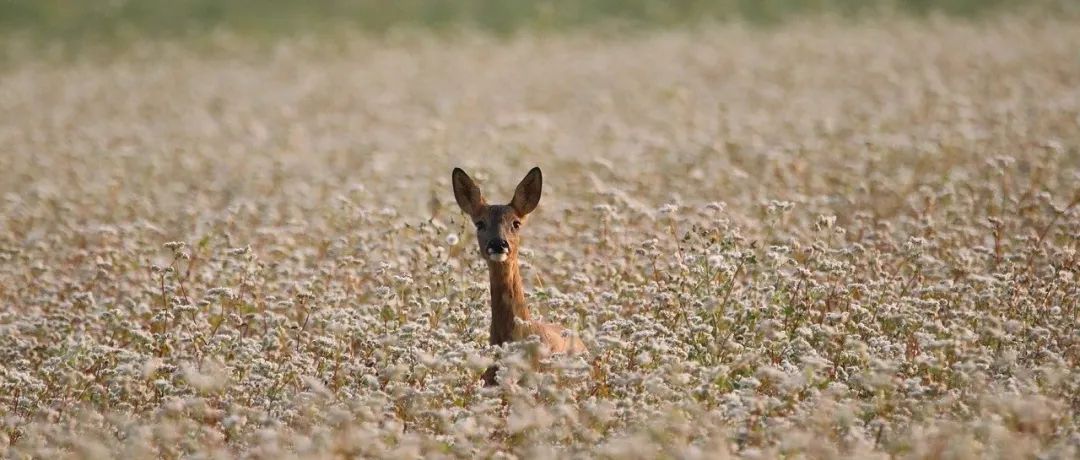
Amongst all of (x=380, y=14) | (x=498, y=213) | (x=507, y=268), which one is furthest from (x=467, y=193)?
(x=380, y=14)

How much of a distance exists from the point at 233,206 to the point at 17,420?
15.8ft

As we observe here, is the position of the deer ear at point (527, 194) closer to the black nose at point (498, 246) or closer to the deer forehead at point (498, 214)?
the deer forehead at point (498, 214)

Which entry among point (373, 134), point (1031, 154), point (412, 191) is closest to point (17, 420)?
point (412, 191)

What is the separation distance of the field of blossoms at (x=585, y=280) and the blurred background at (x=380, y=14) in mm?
11122

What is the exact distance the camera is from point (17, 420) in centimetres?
733

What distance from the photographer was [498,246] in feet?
28.0

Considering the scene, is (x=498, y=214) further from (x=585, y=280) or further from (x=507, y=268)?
(x=585, y=280)

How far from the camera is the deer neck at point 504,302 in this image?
28.0 ft

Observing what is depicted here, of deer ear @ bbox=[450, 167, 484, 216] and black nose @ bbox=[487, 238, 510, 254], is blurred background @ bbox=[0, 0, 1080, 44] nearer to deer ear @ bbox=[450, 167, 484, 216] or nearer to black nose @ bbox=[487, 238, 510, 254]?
deer ear @ bbox=[450, 167, 484, 216]

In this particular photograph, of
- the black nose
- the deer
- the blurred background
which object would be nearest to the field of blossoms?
the deer

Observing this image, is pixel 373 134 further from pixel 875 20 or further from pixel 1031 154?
pixel 875 20

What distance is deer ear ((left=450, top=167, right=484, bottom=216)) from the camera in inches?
359

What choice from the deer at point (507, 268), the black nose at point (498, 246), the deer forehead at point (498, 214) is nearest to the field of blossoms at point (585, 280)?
the deer at point (507, 268)

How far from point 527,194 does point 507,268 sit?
598 millimetres
